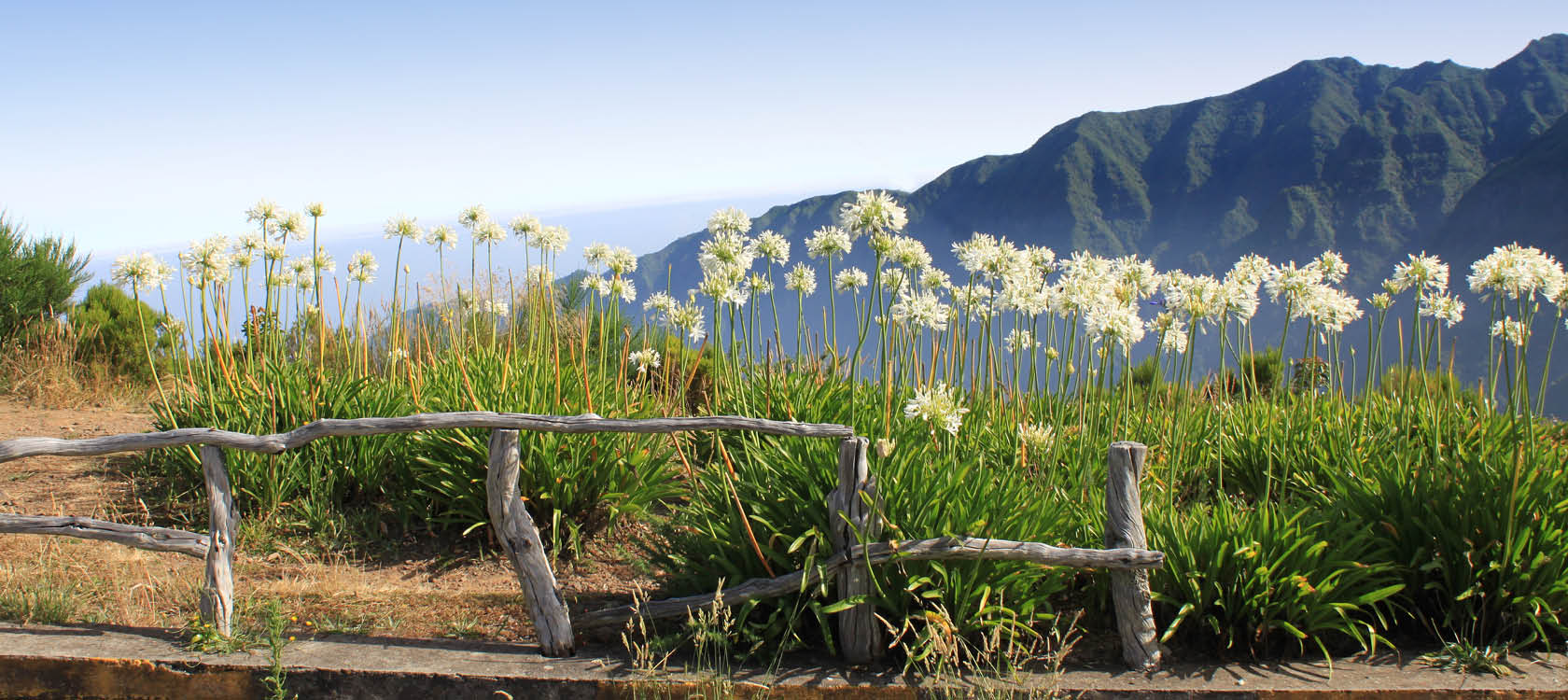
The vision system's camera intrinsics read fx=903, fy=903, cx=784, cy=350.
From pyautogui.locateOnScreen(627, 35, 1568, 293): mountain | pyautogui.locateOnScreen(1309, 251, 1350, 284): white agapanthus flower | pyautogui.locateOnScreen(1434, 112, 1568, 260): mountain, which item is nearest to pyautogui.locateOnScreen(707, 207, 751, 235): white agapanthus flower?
pyautogui.locateOnScreen(1309, 251, 1350, 284): white agapanthus flower

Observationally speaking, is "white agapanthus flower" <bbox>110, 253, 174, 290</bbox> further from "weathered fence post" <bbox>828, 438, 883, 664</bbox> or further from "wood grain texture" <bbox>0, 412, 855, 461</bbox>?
"weathered fence post" <bbox>828, 438, 883, 664</bbox>

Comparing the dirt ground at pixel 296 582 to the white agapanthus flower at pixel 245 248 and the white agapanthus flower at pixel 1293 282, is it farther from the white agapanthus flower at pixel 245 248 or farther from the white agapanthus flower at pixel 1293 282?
the white agapanthus flower at pixel 1293 282

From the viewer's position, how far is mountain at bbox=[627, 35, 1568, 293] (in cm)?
12650

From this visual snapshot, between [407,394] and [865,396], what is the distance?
3087 millimetres

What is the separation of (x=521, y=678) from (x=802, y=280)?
114 inches

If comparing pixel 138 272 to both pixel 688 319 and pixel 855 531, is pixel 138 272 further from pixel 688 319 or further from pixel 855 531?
Answer: pixel 855 531

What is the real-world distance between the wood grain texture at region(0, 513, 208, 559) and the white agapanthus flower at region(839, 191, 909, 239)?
3173mm

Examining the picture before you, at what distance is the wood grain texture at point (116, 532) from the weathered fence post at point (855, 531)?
2753 mm

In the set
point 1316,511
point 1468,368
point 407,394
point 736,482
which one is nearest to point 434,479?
point 407,394

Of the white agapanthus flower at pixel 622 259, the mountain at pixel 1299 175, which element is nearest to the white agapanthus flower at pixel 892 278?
the white agapanthus flower at pixel 622 259

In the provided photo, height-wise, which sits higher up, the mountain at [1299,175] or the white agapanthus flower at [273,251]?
the mountain at [1299,175]

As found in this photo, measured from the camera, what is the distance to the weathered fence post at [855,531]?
11.4 feet

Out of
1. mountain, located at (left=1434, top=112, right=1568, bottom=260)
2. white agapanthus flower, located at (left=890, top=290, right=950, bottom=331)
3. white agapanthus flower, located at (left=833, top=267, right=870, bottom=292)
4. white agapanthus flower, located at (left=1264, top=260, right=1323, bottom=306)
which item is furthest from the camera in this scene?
mountain, located at (left=1434, top=112, right=1568, bottom=260)

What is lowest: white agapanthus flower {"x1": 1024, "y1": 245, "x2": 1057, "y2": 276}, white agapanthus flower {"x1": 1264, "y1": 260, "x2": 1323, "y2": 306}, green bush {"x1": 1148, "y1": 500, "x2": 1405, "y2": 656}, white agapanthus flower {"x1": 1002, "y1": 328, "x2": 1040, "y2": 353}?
green bush {"x1": 1148, "y1": 500, "x2": 1405, "y2": 656}
